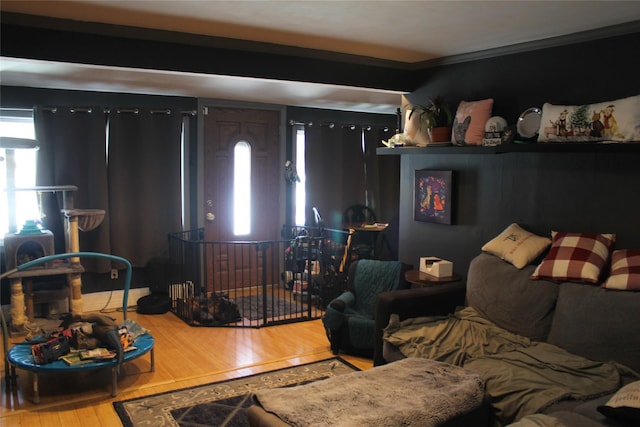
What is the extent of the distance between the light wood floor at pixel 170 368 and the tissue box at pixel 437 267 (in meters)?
0.86

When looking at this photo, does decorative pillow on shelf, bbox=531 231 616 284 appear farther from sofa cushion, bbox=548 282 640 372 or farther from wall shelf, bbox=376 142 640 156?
wall shelf, bbox=376 142 640 156

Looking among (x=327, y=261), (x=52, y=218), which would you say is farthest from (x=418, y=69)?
(x=52, y=218)

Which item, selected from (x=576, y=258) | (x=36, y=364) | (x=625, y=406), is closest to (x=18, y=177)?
(x=36, y=364)

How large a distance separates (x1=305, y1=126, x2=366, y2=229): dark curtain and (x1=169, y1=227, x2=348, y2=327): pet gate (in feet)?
1.61

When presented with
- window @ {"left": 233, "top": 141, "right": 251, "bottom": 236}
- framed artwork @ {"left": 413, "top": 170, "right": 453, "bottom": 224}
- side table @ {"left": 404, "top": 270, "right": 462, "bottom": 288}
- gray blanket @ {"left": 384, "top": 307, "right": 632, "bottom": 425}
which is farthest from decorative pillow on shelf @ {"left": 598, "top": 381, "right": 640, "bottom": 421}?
window @ {"left": 233, "top": 141, "right": 251, "bottom": 236}

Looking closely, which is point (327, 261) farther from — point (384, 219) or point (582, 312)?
point (582, 312)

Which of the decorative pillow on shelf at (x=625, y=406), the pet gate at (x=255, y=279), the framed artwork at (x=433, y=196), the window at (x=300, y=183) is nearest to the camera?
the decorative pillow on shelf at (x=625, y=406)

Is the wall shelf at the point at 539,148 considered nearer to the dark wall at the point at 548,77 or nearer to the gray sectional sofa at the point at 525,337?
the dark wall at the point at 548,77

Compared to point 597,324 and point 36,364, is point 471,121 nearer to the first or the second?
point 597,324

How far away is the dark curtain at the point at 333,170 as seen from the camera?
6.91 meters

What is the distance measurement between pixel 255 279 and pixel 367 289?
2.40 m

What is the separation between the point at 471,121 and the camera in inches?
157

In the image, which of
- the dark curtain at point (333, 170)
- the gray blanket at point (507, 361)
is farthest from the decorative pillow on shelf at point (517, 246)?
the dark curtain at point (333, 170)

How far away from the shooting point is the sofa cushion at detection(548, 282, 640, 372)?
289 centimetres
